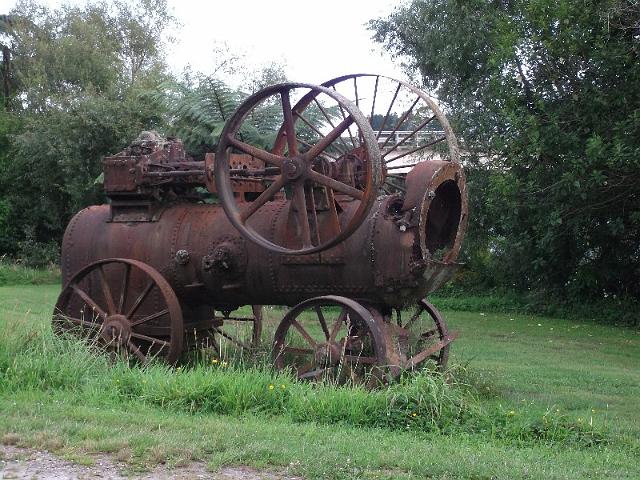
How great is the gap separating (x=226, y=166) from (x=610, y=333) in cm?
940

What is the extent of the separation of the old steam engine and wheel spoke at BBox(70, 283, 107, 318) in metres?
0.01

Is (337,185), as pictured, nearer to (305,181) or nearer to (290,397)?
(305,181)

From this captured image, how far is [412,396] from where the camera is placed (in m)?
7.41

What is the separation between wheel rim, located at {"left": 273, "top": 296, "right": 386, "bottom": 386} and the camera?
27.8 feet

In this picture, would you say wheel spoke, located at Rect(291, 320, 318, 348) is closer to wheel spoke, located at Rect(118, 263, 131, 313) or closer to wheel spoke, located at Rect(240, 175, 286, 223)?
wheel spoke, located at Rect(240, 175, 286, 223)

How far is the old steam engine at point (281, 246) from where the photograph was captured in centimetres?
865

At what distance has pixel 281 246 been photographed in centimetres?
924

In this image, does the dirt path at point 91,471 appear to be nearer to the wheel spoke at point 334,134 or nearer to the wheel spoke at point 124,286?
the wheel spoke at point 334,134

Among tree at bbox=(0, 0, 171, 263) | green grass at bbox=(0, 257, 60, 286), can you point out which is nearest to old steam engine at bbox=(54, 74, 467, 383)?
tree at bbox=(0, 0, 171, 263)

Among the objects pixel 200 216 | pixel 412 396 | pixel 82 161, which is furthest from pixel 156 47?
pixel 412 396

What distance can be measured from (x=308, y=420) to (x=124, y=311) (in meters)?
3.51

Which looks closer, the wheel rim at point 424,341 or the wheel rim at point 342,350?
the wheel rim at point 342,350

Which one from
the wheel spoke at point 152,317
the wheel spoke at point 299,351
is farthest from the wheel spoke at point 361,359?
the wheel spoke at point 152,317

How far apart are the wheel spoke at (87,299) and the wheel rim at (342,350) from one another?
2.12 meters
